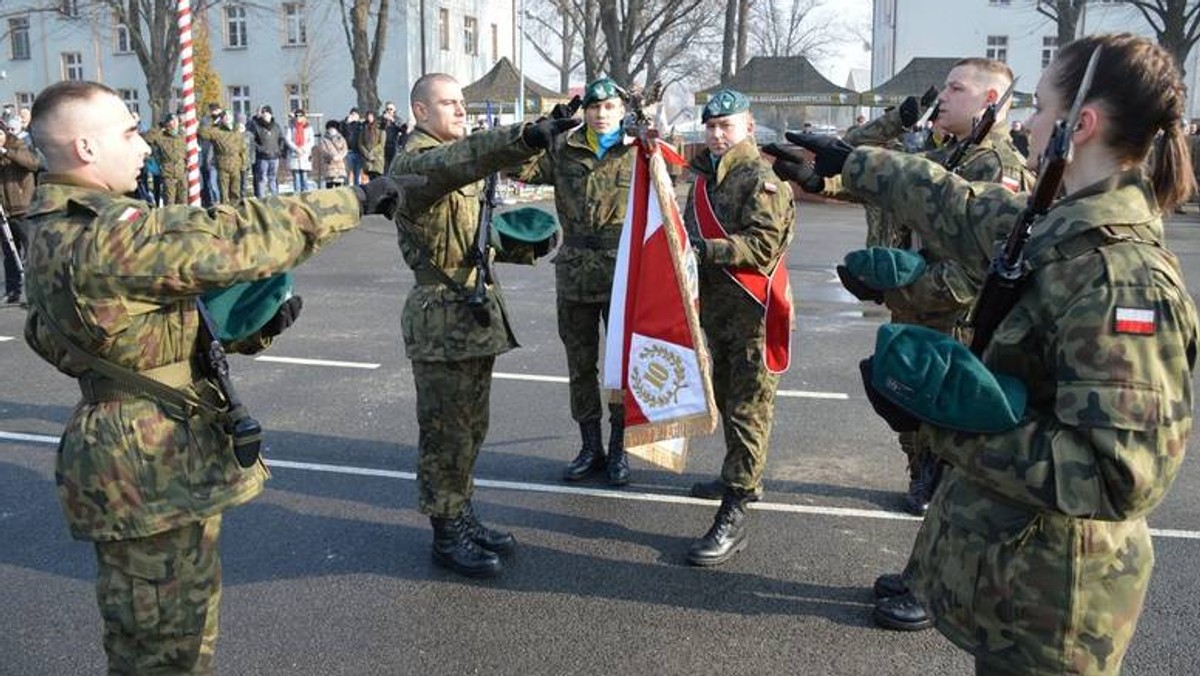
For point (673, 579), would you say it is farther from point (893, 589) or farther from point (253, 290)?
point (253, 290)

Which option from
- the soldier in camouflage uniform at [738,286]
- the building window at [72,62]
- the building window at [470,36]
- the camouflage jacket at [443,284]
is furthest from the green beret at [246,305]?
the building window at [72,62]

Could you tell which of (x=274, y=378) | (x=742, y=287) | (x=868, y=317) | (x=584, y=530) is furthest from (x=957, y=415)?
(x=868, y=317)

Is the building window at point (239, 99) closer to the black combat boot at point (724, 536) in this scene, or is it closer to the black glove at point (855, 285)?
the black combat boot at point (724, 536)

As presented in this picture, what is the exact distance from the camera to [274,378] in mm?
7395

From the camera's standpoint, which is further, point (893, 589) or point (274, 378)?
point (274, 378)

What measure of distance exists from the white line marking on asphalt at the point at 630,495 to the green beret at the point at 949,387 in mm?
3119

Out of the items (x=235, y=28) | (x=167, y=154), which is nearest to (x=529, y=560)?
(x=167, y=154)

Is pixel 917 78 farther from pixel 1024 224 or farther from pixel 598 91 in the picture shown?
pixel 1024 224

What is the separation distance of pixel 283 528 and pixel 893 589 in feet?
9.47

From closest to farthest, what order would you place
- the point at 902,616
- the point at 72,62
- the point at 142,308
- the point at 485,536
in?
the point at 142,308 → the point at 902,616 → the point at 485,536 → the point at 72,62

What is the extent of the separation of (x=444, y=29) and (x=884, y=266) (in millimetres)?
42401

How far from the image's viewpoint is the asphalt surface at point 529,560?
3564 mm

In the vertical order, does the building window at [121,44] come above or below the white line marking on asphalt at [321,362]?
above

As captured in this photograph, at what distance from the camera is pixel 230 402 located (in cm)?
269
